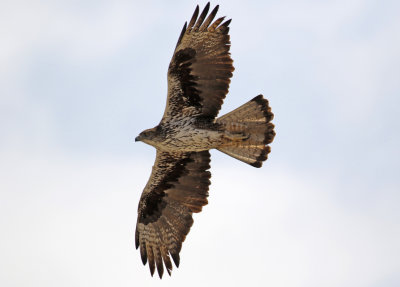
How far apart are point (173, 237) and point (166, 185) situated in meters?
0.95

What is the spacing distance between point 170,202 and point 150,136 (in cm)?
156

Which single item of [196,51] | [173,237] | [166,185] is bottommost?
[173,237]

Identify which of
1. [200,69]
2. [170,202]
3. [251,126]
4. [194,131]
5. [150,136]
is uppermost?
[200,69]

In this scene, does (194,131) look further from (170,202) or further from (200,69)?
(170,202)

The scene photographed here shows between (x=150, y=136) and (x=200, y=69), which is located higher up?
(x=200, y=69)

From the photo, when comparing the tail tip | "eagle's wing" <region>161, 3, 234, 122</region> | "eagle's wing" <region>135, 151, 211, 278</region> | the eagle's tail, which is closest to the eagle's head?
"eagle's wing" <region>161, 3, 234, 122</region>

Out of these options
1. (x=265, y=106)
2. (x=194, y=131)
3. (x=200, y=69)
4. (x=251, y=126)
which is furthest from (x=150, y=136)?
(x=265, y=106)

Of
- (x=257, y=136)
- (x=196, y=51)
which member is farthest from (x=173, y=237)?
(x=196, y=51)

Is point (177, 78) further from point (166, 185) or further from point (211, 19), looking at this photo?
point (166, 185)

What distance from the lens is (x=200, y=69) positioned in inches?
474

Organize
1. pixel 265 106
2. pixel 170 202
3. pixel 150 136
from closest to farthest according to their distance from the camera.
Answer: pixel 265 106, pixel 150 136, pixel 170 202

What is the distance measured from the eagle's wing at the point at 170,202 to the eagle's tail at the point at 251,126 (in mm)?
887

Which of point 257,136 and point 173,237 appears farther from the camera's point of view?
point 173,237
